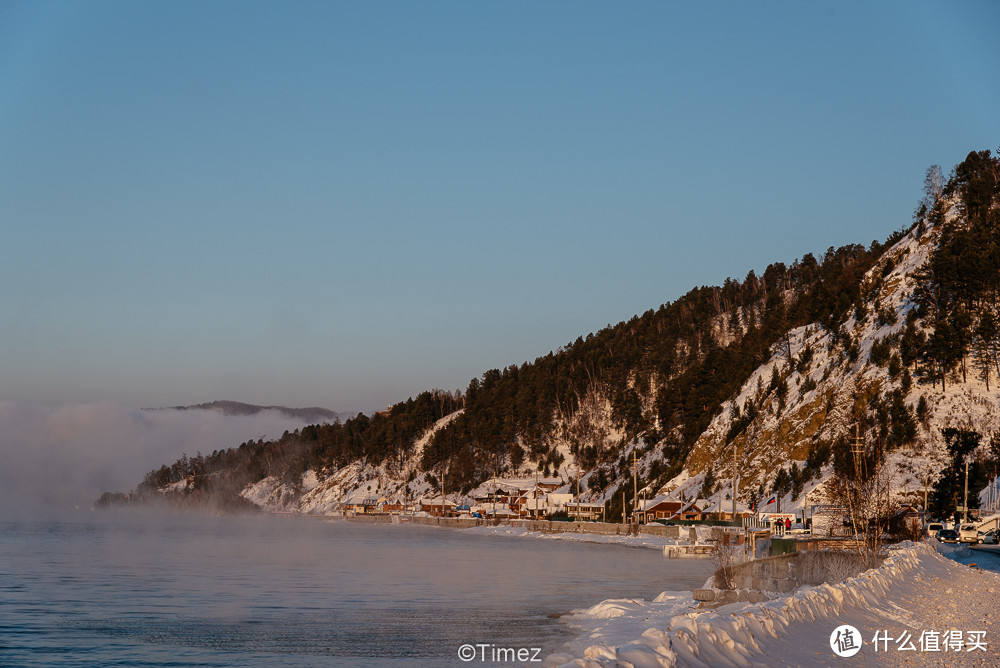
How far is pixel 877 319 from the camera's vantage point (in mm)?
127812

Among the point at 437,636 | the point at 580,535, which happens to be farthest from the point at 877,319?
the point at 437,636

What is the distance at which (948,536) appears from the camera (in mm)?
72000

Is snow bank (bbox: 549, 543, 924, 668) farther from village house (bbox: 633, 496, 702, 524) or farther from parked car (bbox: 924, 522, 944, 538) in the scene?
village house (bbox: 633, 496, 702, 524)

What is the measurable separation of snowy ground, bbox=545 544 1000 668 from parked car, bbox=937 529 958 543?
105ft

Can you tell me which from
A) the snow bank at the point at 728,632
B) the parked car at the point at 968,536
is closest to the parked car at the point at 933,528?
the parked car at the point at 968,536

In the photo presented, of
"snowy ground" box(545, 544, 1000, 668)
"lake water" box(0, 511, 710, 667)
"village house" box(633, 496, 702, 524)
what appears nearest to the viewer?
"snowy ground" box(545, 544, 1000, 668)

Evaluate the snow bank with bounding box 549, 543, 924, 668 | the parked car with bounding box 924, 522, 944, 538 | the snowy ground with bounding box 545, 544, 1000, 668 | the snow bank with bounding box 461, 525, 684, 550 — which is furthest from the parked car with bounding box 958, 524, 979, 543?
the snow bank with bounding box 549, 543, 924, 668

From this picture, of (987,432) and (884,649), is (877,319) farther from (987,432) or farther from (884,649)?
(884,649)

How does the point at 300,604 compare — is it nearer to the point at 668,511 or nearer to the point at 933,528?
the point at 933,528

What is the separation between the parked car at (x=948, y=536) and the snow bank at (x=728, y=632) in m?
41.0

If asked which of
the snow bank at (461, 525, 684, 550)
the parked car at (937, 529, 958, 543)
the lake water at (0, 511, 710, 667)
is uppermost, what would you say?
the parked car at (937, 529, 958, 543)

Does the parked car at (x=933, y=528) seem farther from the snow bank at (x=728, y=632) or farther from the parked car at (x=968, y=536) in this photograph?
the snow bank at (x=728, y=632)

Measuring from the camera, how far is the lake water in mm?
31984

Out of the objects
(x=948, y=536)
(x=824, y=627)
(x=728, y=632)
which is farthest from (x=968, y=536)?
(x=728, y=632)
